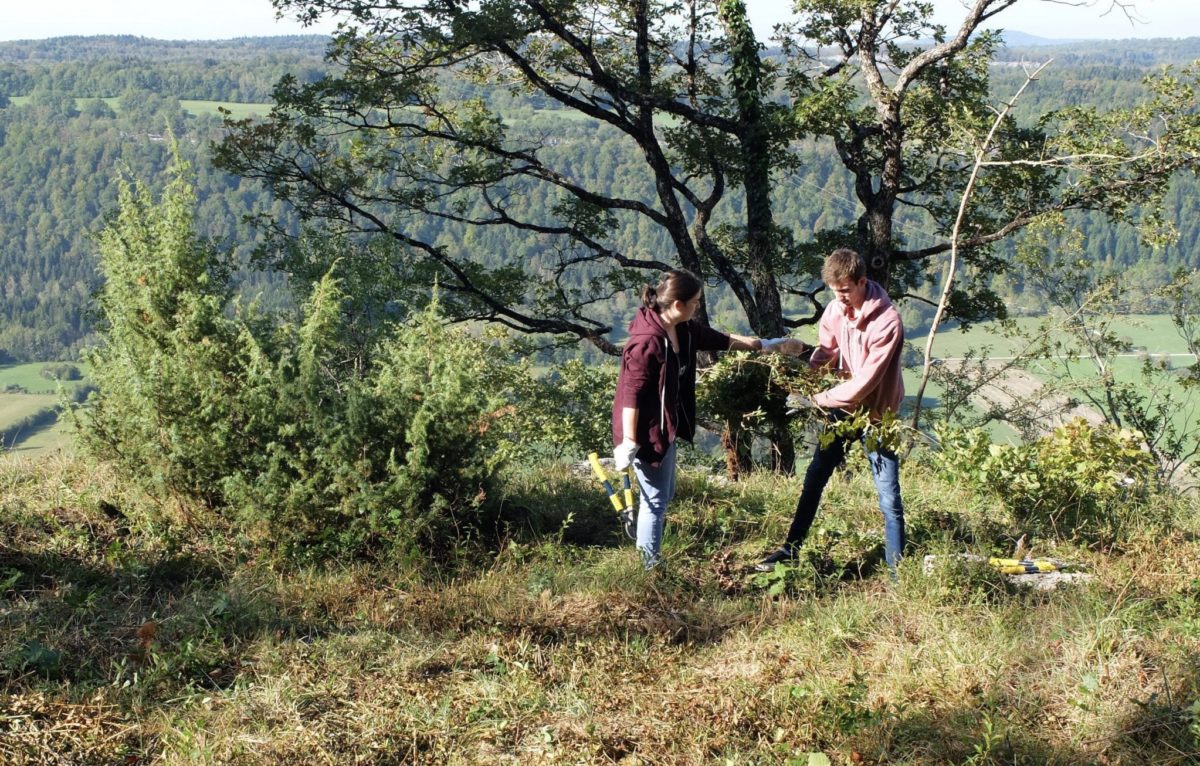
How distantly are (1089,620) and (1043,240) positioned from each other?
10532 mm

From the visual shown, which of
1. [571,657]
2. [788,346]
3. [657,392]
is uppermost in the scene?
[788,346]

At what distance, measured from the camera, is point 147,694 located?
11.8 feet

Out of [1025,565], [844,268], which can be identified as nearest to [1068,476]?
[1025,565]

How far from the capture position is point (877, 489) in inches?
185

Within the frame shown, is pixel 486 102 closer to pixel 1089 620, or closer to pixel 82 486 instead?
pixel 82 486

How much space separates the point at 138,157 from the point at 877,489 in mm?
108398

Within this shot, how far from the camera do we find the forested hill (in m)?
54.9

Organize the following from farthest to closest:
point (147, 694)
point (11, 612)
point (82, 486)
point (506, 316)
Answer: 1. point (506, 316)
2. point (82, 486)
3. point (11, 612)
4. point (147, 694)

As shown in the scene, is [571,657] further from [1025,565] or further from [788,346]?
[1025,565]

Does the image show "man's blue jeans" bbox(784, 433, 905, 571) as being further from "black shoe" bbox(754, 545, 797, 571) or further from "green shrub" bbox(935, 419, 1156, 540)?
"green shrub" bbox(935, 419, 1156, 540)

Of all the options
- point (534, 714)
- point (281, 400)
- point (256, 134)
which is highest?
point (256, 134)

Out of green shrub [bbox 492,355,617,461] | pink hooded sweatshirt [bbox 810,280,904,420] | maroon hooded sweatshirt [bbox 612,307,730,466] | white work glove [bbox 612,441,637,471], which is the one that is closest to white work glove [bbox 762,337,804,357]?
pink hooded sweatshirt [bbox 810,280,904,420]

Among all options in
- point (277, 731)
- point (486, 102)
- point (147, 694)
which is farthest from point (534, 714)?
point (486, 102)

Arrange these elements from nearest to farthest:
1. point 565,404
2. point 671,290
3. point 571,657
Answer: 1. point 571,657
2. point 671,290
3. point 565,404
